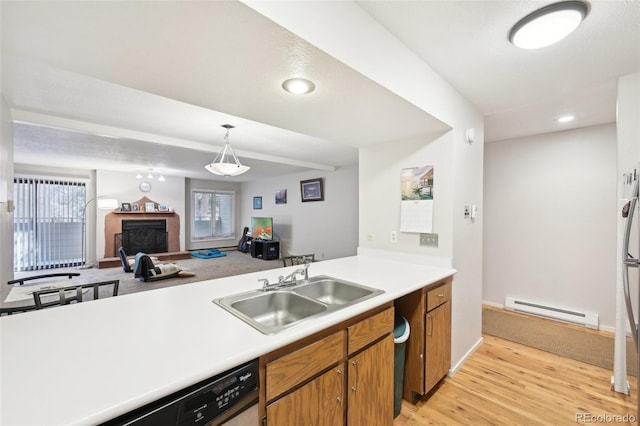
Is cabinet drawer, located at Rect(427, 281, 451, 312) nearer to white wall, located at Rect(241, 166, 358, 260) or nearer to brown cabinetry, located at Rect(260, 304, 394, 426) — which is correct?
brown cabinetry, located at Rect(260, 304, 394, 426)

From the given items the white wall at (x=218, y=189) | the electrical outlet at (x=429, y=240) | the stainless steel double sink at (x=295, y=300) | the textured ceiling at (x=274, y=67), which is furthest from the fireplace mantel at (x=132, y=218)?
the electrical outlet at (x=429, y=240)

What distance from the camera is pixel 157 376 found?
726mm

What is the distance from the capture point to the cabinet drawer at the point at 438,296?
1.84 meters

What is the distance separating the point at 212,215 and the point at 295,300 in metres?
8.47

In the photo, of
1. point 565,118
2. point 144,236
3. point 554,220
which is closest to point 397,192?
point 565,118

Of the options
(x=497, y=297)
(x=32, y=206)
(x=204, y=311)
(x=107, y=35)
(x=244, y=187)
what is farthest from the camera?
(x=244, y=187)

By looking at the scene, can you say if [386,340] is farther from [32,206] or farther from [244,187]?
[244,187]

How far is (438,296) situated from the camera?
193 centimetres

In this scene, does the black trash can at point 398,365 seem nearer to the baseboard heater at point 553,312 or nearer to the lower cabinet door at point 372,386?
the lower cabinet door at point 372,386

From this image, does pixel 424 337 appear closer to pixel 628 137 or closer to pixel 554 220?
pixel 628 137

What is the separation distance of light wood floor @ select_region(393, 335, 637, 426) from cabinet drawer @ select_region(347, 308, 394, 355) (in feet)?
2.54

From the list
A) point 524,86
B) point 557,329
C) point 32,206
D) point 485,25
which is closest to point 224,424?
point 485,25

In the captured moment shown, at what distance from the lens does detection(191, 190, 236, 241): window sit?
8742mm

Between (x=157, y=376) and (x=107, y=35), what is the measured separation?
1.27 metres
